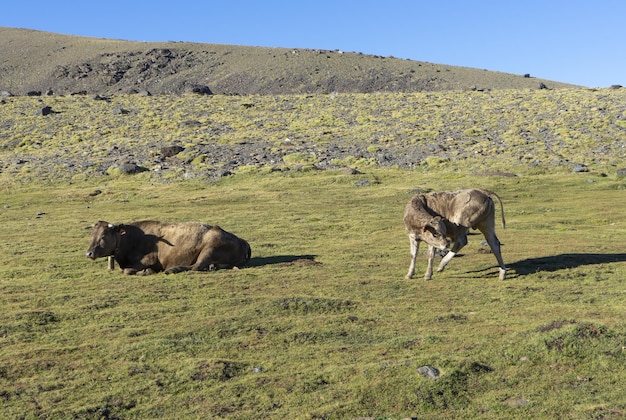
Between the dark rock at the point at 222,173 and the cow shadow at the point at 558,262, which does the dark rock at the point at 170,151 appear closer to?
the dark rock at the point at 222,173

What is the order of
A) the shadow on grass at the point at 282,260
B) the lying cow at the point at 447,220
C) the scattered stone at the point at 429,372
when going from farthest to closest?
1. the shadow on grass at the point at 282,260
2. the lying cow at the point at 447,220
3. the scattered stone at the point at 429,372

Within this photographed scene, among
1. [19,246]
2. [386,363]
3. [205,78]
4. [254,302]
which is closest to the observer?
[386,363]

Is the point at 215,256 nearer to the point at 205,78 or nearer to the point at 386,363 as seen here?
the point at 386,363

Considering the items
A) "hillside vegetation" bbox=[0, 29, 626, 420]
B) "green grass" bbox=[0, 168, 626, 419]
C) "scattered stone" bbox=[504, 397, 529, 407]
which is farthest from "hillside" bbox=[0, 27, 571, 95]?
"scattered stone" bbox=[504, 397, 529, 407]

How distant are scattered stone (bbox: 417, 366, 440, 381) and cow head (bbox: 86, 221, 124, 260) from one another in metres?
12.2

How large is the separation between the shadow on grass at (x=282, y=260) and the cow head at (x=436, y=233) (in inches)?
181

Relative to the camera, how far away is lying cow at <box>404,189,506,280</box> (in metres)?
19.6

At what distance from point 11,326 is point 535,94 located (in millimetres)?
82115

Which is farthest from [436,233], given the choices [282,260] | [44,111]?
[44,111]

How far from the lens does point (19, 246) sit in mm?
27531

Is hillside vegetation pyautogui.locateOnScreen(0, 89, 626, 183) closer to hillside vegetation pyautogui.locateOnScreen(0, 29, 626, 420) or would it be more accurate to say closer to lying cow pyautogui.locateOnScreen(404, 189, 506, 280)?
hillside vegetation pyautogui.locateOnScreen(0, 29, 626, 420)

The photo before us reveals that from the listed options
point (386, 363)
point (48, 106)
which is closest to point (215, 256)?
point (386, 363)

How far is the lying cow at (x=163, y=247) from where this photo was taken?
69.3 feet

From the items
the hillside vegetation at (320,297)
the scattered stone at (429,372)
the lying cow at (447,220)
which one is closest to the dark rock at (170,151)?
the hillside vegetation at (320,297)
